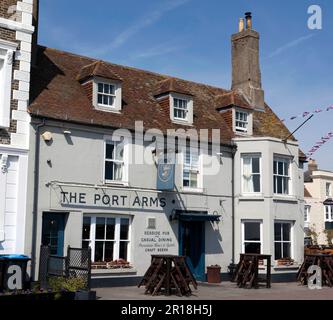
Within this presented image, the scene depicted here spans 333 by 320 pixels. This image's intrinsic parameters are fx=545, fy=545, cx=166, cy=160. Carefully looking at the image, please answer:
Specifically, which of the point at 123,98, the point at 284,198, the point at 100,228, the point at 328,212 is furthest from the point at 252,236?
the point at 328,212

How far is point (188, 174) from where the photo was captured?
2169 centimetres

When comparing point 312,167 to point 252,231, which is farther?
point 312,167

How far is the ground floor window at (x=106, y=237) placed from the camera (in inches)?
740

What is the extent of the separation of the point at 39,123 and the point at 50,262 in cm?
453

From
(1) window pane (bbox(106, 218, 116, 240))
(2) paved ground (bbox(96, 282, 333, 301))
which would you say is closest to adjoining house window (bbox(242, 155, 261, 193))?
(2) paved ground (bbox(96, 282, 333, 301))

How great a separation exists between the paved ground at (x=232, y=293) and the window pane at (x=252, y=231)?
9.12ft

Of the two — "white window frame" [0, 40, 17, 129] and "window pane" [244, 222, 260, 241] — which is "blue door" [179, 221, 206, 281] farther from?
"white window frame" [0, 40, 17, 129]

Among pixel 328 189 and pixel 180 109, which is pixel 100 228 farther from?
pixel 328 189

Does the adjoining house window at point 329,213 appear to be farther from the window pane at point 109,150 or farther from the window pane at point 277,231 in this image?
the window pane at point 109,150

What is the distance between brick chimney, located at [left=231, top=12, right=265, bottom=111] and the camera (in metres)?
27.2

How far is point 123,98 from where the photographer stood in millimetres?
21781

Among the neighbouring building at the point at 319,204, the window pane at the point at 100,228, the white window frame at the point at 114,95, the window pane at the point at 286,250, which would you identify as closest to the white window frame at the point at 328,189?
the neighbouring building at the point at 319,204

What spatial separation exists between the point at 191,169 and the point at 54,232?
20.7 feet

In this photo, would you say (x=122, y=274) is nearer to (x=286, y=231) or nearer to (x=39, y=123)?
(x=39, y=123)
